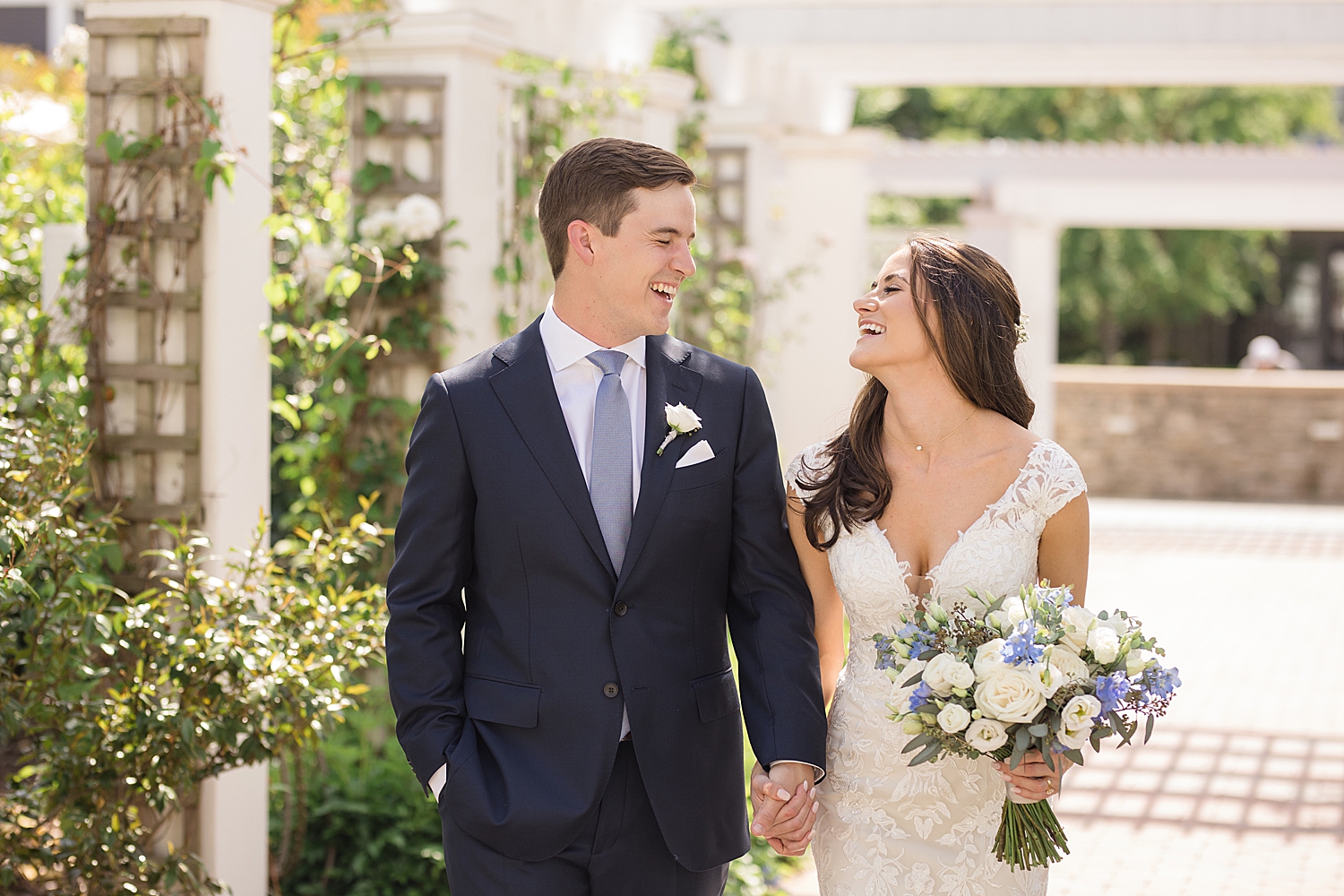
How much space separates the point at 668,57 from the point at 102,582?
5988mm

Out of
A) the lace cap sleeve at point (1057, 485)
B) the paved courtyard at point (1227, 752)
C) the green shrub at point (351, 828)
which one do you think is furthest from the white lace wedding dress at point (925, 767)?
the paved courtyard at point (1227, 752)

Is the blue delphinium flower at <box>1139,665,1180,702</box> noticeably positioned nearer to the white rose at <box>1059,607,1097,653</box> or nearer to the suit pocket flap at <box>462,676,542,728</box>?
the white rose at <box>1059,607,1097,653</box>

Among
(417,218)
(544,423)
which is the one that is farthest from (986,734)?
(417,218)

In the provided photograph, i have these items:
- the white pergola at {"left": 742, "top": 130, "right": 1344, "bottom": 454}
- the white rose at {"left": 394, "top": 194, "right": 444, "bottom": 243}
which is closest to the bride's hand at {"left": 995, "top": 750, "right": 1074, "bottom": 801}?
the white rose at {"left": 394, "top": 194, "right": 444, "bottom": 243}

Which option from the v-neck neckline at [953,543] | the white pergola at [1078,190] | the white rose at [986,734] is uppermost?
the white pergola at [1078,190]

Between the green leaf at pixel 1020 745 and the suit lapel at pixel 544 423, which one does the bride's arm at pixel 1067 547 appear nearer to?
the green leaf at pixel 1020 745

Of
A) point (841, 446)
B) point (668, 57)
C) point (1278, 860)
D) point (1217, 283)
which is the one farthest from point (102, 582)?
point (1217, 283)

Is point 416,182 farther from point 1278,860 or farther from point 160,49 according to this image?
point 1278,860

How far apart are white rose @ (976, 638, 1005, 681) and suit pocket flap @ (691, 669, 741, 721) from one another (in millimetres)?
515

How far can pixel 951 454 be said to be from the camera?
2.80 meters

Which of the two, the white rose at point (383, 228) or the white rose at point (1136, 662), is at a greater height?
the white rose at point (383, 228)

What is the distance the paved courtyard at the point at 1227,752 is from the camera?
5125mm

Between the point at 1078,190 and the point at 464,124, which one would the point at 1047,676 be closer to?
the point at 464,124

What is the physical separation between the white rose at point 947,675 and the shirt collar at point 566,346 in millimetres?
792
